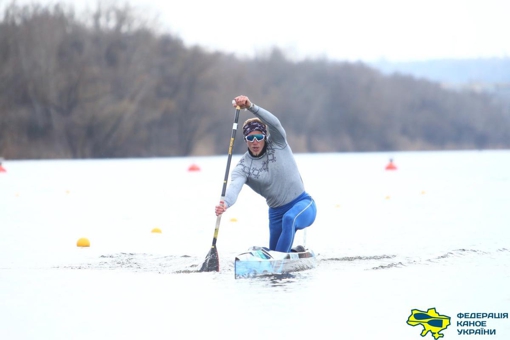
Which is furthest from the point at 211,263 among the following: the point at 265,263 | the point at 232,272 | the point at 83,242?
the point at 83,242

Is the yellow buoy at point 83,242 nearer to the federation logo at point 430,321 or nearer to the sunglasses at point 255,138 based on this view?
the sunglasses at point 255,138

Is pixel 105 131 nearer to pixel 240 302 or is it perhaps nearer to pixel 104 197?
pixel 104 197

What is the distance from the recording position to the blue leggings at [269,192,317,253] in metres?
10.4

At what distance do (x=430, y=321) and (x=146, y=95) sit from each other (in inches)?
2016

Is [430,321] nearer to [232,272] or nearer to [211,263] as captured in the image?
[232,272]

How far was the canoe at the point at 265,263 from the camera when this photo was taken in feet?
33.1

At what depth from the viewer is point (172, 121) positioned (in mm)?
60875

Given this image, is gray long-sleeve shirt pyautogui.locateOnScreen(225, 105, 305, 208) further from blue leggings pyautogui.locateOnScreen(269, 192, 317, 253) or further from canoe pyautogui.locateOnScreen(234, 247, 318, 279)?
canoe pyautogui.locateOnScreen(234, 247, 318, 279)

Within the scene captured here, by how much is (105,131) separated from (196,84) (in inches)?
372

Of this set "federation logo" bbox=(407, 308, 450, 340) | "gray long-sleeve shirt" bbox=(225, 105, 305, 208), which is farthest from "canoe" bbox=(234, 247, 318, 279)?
"federation logo" bbox=(407, 308, 450, 340)

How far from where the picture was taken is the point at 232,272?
34.9ft

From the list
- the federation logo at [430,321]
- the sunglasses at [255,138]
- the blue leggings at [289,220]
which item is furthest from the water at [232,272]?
the sunglasses at [255,138]

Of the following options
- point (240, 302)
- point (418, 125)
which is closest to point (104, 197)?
point (240, 302)

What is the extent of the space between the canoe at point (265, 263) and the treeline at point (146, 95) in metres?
40.3
